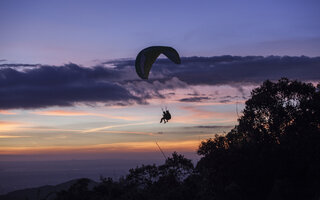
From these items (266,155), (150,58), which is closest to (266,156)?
(266,155)

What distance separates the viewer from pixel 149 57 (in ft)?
58.0

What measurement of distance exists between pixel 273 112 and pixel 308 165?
6.48m

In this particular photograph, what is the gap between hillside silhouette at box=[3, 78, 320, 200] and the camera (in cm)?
2780

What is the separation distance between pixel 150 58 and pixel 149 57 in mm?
72

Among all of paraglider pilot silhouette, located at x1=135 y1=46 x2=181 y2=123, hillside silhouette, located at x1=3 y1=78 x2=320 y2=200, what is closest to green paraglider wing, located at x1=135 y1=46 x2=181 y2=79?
paraglider pilot silhouette, located at x1=135 y1=46 x2=181 y2=123

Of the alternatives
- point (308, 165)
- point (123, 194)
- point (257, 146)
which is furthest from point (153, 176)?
point (308, 165)

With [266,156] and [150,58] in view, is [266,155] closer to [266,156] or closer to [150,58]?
[266,156]

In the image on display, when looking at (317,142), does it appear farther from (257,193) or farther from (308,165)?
(257,193)

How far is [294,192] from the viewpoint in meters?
30.5

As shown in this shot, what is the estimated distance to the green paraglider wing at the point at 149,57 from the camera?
17.5 metres

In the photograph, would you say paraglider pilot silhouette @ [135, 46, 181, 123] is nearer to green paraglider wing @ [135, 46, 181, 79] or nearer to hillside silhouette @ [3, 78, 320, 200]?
green paraglider wing @ [135, 46, 181, 79]

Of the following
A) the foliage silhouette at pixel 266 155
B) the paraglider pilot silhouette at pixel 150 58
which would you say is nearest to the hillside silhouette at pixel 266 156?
the foliage silhouette at pixel 266 155

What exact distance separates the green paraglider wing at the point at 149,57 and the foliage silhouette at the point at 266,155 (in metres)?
9.52

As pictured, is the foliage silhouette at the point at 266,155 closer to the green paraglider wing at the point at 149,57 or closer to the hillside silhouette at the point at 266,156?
the hillside silhouette at the point at 266,156
